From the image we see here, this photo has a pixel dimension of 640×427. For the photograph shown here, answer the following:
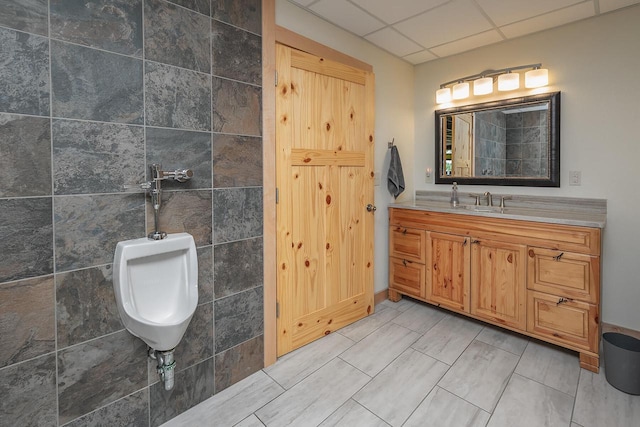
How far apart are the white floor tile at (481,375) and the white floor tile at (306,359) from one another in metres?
0.73

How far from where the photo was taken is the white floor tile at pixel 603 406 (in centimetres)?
161

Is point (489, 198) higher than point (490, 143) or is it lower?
lower

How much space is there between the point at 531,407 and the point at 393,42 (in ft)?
9.26

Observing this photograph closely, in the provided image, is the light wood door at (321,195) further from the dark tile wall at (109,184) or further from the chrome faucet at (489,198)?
the chrome faucet at (489,198)

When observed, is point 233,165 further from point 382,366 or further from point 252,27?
point 382,366

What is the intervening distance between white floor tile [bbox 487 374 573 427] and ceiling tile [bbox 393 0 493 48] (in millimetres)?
2475

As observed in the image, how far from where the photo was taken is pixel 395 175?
3.02 meters

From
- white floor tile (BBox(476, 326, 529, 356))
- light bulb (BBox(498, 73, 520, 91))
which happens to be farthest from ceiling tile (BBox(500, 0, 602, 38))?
white floor tile (BBox(476, 326, 529, 356))

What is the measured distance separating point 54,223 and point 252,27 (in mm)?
1472

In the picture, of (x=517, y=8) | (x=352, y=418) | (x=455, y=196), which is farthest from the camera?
(x=455, y=196)

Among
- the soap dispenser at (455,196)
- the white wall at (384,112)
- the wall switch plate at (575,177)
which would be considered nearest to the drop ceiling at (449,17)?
the white wall at (384,112)

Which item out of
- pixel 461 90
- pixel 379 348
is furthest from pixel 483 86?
pixel 379 348

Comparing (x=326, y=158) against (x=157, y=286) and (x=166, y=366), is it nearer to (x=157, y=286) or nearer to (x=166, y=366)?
(x=157, y=286)

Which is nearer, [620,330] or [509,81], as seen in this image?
[620,330]
